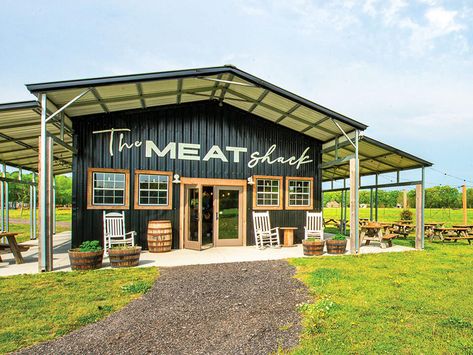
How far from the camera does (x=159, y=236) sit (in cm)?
761

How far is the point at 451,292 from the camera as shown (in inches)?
174

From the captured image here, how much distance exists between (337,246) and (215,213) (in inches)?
136

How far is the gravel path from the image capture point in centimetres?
282

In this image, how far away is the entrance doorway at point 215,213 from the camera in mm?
8461

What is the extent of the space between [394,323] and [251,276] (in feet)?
8.62

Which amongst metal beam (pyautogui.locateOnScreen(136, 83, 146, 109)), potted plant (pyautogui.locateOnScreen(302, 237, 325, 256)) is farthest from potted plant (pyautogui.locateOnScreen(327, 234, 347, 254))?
metal beam (pyautogui.locateOnScreen(136, 83, 146, 109))

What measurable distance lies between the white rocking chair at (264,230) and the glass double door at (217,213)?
0.52 meters

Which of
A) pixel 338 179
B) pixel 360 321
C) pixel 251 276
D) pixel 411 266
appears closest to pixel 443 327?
pixel 360 321

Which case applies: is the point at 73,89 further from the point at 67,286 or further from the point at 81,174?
the point at 67,286

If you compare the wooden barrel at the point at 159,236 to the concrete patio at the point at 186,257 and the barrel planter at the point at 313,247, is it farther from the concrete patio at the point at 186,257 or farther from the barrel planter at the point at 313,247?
the barrel planter at the point at 313,247

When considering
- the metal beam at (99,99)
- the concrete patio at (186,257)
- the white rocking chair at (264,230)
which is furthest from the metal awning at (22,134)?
the white rocking chair at (264,230)

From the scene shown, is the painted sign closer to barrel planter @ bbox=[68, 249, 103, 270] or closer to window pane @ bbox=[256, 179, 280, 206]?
window pane @ bbox=[256, 179, 280, 206]

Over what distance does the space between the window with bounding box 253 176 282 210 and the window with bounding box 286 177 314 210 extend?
30cm

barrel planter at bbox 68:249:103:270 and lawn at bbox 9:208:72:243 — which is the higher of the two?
barrel planter at bbox 68:249:103:270
